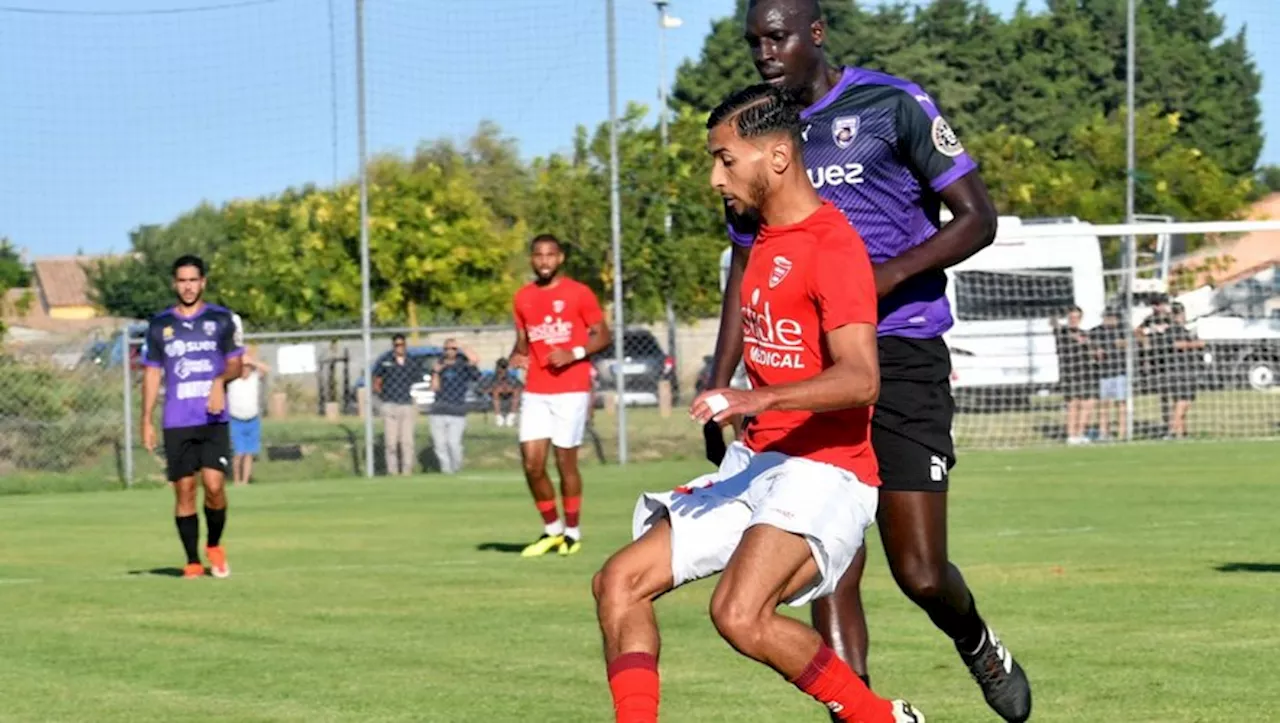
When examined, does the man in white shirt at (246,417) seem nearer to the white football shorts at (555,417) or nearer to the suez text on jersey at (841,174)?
the white football shorts at (555,417)

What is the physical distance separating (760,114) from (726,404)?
979 millimetres

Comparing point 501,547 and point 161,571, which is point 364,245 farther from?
point 161,571

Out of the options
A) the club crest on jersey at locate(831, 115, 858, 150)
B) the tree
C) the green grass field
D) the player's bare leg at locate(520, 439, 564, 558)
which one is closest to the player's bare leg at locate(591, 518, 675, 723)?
the club crest on jersey at locate(831, 115, 858, 150)

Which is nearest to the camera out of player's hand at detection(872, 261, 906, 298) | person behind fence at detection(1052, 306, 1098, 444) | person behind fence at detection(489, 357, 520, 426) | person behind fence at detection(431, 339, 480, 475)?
player's hand at detection(872, 261, 906, 298)

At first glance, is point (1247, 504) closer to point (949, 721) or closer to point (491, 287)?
point (949, 721)

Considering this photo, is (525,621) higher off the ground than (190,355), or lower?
lower

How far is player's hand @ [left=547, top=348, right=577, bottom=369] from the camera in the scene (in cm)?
1656

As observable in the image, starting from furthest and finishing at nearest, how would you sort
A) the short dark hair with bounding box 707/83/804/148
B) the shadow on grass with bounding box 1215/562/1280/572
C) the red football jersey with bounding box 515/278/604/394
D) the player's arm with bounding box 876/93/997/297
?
the red football jersey with bounding box 515/278/604/394 → the shadow on grass with bounding box 1215/562/1280/572 → the player's arm with bounding box 876/93/997/297 → the short dark hair with bounding box 707/83/804/148

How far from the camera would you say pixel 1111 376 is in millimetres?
29797

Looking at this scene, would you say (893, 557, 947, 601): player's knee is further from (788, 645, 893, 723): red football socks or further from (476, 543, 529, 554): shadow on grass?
(476, 543, 529, 554): shadow on grass

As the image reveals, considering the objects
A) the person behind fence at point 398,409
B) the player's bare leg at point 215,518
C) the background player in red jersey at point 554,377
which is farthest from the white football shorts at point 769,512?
the person behind fence at point 398,409

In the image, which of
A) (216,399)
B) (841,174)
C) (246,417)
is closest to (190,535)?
(216,399)

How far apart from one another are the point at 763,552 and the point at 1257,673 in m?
3.57

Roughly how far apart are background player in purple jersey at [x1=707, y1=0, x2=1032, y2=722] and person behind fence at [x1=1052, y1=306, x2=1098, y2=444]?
23073 millimetres
